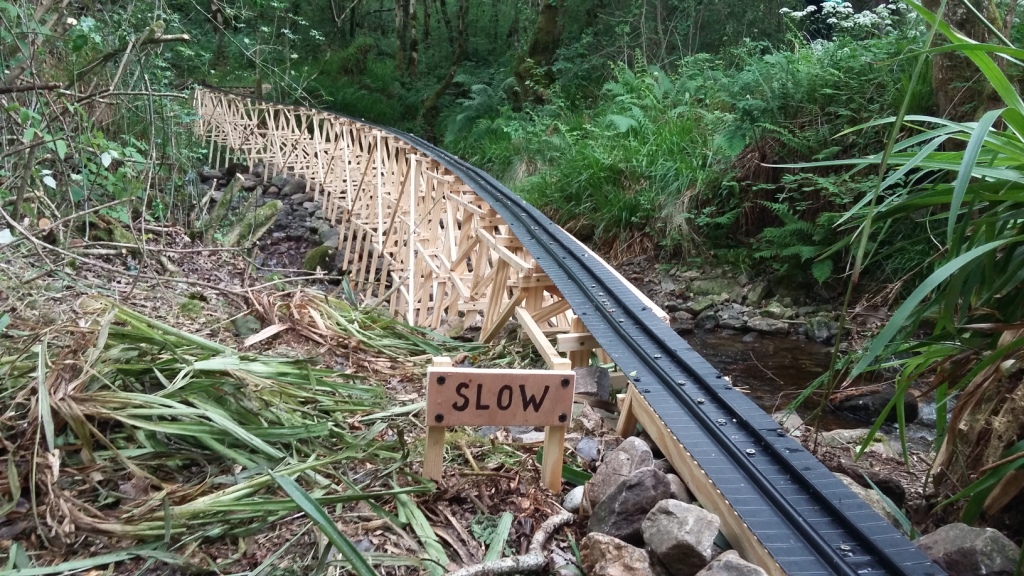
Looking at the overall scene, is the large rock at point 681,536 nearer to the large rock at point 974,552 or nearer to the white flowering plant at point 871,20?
the large rock at point 974,552

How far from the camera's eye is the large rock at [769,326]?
7651mm

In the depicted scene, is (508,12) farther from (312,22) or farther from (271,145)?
(271,145)

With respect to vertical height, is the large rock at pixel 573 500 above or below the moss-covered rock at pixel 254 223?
above

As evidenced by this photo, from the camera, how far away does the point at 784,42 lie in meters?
13.9

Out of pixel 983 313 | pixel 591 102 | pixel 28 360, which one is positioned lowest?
pixel 28 360

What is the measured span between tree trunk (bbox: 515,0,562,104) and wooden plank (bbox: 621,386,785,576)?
1318 cm

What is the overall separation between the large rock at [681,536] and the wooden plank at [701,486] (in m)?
0.13

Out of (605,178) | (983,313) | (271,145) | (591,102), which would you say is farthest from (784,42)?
(983,313)

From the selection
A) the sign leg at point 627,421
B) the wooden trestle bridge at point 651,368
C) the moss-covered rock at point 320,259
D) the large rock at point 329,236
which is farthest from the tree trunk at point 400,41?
the sign leg at point 627,421

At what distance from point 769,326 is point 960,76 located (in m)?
3.05

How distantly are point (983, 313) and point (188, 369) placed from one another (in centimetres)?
259

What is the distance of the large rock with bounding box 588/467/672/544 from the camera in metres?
1.85

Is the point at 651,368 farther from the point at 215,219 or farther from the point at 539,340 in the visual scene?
the point at 215,219

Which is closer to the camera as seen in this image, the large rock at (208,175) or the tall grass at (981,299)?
Result: the tall grass at (981,299)
